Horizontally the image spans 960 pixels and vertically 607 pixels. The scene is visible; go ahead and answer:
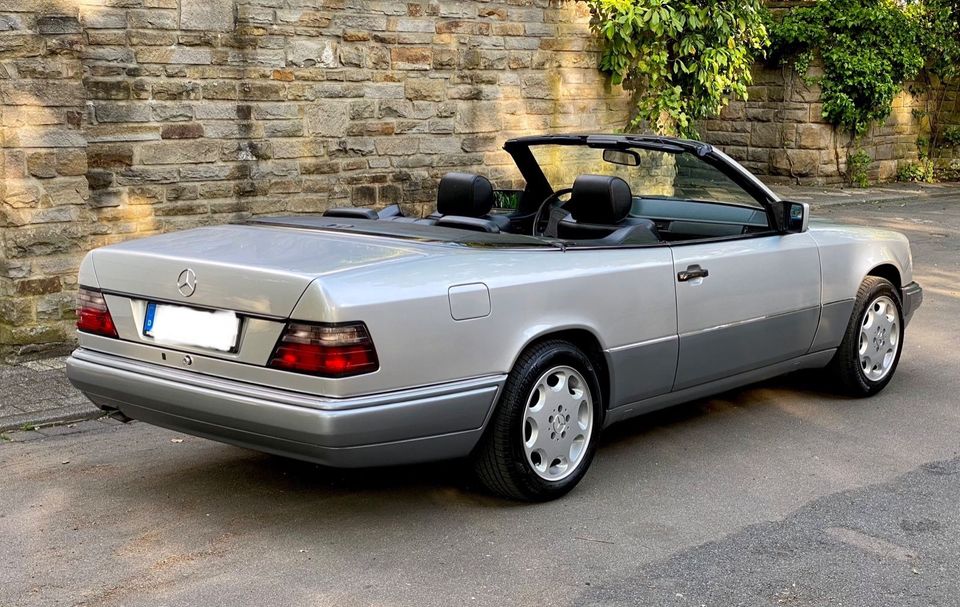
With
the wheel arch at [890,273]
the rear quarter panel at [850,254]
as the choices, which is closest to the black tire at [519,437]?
the rear quarter panel at [850,254]

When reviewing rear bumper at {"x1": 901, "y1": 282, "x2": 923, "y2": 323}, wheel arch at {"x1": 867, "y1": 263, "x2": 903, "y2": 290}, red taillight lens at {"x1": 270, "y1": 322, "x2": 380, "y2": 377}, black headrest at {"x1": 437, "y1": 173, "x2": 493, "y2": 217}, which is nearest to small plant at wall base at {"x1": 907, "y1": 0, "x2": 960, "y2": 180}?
rear bumper at {"x1": 901, "y1": 282, "x2": 923, "y2": 323}

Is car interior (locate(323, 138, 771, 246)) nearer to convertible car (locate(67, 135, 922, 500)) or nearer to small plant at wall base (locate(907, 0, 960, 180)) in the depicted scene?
convertible car (locate(67, 135, 922, 500))

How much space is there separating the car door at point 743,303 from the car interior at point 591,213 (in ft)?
0.58

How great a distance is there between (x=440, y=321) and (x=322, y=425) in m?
0.58

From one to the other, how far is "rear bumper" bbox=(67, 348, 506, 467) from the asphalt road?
0.37 metres

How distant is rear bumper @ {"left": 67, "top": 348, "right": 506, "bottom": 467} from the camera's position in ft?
13.9

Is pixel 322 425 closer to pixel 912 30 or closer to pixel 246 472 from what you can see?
pixel 246 472

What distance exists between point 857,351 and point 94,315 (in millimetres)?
3933

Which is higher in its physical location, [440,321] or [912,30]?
[912,30]

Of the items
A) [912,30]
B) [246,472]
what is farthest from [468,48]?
[912,30]

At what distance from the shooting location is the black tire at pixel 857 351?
6.55 m

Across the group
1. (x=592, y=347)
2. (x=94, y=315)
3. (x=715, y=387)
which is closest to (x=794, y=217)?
(x=715, y=387)

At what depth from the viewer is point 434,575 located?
4.18m

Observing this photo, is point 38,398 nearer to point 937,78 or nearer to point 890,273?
point 890,273
